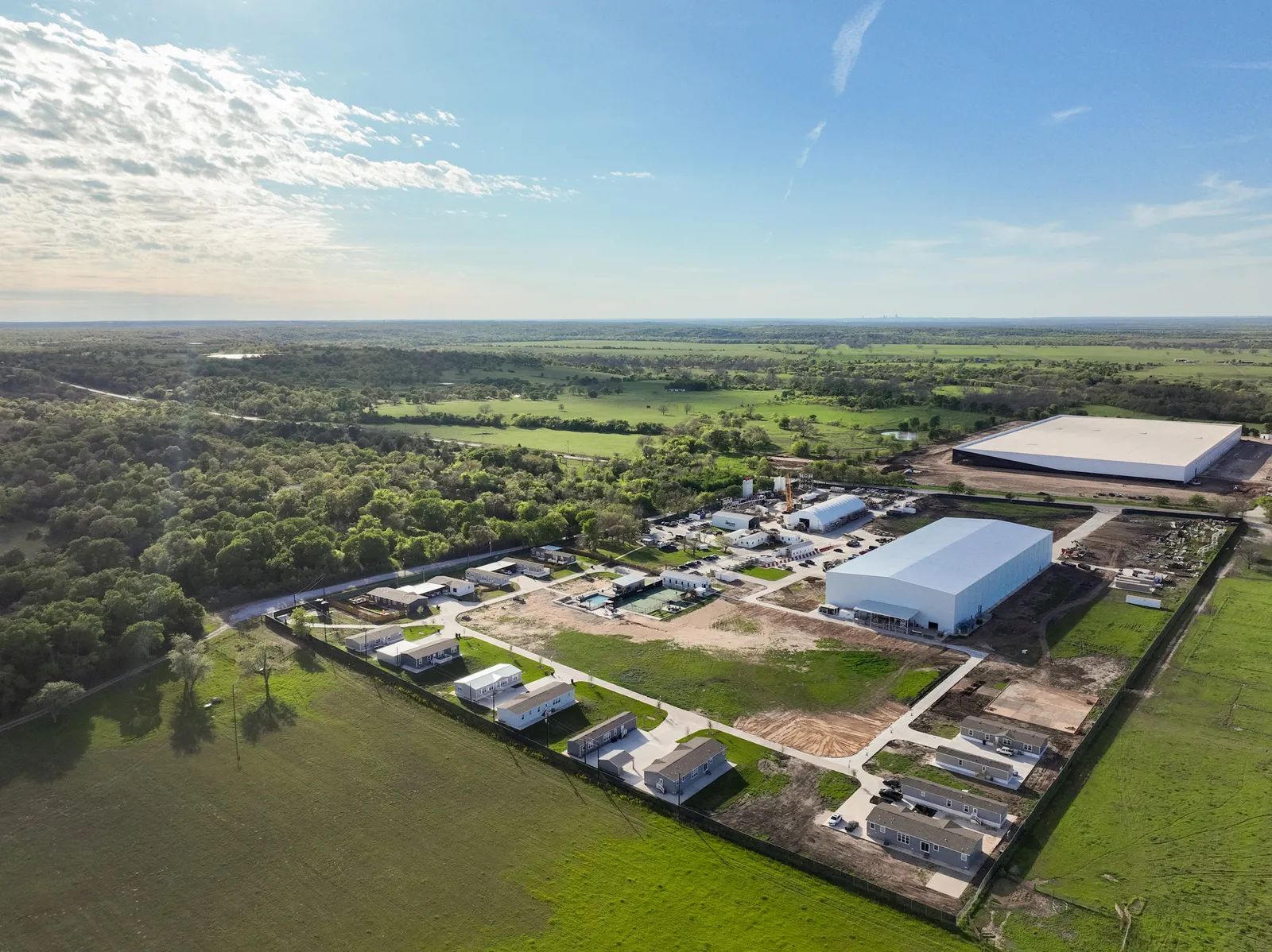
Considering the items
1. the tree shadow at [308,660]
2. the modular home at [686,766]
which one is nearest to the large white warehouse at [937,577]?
the modular home at [686,766]

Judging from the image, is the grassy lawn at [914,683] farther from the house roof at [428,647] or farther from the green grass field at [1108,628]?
the house roof at [428,647]

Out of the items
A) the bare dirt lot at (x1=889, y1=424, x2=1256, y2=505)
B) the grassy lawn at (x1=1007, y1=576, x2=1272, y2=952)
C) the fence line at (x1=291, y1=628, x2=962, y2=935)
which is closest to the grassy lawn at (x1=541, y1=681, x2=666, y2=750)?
the fence line at (x1=291, y1=628, x2=962, y2=935)

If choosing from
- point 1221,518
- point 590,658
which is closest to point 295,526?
point 590,658

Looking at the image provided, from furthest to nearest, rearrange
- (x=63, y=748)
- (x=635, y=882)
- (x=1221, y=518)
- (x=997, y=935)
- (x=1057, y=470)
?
(x=1057, y=470), (x=1221, y=518), (x=63, y=748), (x=635, y=882), (x=997, y=935)

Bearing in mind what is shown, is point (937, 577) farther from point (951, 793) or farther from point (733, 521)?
point (733, 521)

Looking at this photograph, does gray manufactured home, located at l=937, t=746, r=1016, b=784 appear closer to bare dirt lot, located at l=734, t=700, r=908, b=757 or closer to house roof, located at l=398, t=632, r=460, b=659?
bare dirt lot, located at l=734, t=700, r=908, b=757

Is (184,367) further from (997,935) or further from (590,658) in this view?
(997,935)
